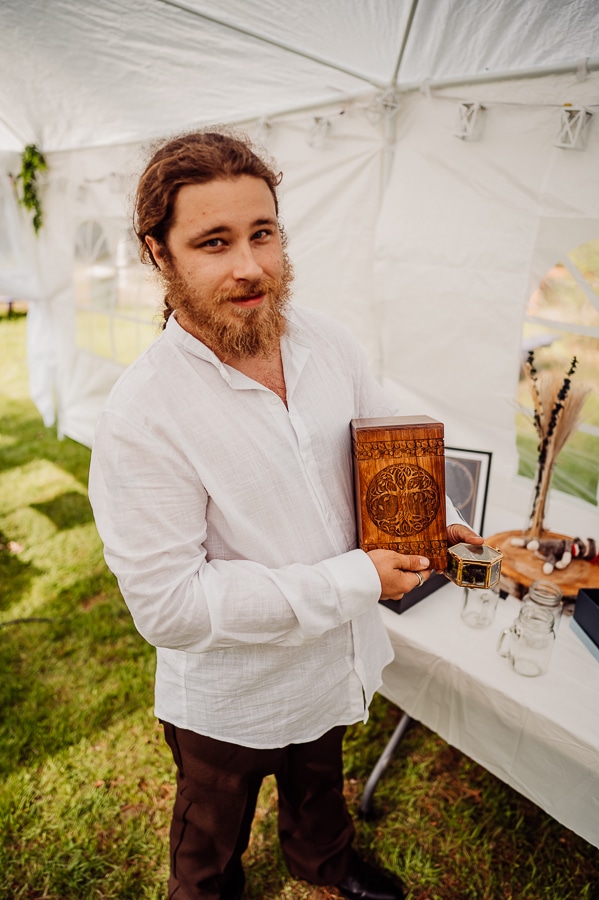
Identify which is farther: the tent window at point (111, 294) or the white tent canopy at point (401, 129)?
the tent window at point (111, 294)

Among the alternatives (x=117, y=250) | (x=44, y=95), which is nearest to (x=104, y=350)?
(x=117, y=250)

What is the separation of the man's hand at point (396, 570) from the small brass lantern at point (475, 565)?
7cm

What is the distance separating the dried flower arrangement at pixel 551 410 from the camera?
1.87m

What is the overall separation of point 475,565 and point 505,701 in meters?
0.59

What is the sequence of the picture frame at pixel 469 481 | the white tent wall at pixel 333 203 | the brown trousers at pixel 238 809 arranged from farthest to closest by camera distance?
the white tent wall at pixel 333 203 < the picture frame at pixel 469 481 < the brown trousers at pixel 238 809

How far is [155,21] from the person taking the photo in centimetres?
209

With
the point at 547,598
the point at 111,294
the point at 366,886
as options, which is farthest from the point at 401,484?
the point at 111,294

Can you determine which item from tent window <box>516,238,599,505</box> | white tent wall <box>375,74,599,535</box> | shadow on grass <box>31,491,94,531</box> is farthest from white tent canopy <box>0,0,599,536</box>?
shadow on grass <box>31,491,94,531</box>

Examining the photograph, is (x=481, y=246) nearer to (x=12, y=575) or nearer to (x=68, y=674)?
(x=68, y=674)

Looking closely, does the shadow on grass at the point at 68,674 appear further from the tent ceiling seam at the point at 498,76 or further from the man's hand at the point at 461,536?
the tent ceiling seam at the point at 498,76

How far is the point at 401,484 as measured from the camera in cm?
125

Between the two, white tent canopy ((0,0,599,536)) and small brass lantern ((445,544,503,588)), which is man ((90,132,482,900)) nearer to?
small brass lantern ((445,544,503,588))

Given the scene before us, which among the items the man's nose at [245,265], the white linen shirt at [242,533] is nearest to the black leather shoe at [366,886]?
the white linen shirt at [242,533]

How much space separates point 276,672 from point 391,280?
2.04 meters
